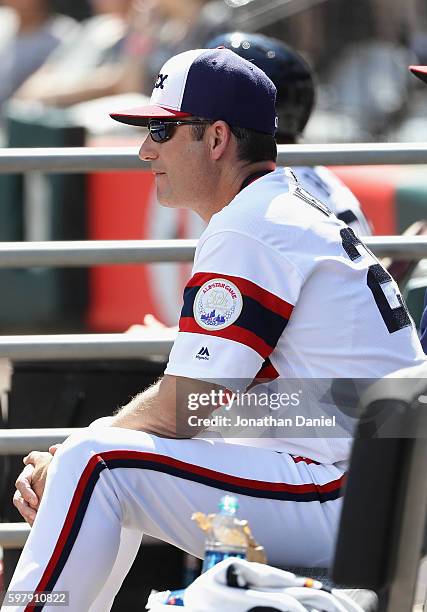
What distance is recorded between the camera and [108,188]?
26.9 ft

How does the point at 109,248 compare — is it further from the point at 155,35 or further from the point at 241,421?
the point at 155,35

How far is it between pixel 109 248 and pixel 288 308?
3.59 feet

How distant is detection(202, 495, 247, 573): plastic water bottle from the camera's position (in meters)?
2.56

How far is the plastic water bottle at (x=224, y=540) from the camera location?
2.56 m

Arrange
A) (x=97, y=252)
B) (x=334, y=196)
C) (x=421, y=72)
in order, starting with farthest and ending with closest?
(x=334, y=196), (x=97, y=252), (x=421, y=72)

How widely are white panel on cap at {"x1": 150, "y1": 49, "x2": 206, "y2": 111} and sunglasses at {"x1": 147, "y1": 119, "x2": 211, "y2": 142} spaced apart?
0.14 ft

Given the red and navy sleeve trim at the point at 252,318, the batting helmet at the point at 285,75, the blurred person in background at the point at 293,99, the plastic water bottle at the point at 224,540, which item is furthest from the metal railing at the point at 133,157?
the plastic water bottle at the point at 224,540

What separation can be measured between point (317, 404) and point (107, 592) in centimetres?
69

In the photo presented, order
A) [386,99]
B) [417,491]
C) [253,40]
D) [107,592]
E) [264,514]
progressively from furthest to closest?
1. [386,99]
2. [253,40]
3. [107,592]
4. [264,514]
5. [417,491]

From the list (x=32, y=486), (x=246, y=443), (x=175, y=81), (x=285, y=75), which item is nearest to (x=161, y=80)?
(x=175, y=81)

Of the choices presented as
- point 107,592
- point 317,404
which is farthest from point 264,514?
point 107,592

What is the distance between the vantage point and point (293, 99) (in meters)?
4.68

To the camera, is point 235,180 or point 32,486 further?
point 235,180

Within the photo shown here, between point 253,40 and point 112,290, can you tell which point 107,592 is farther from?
point 112,290
